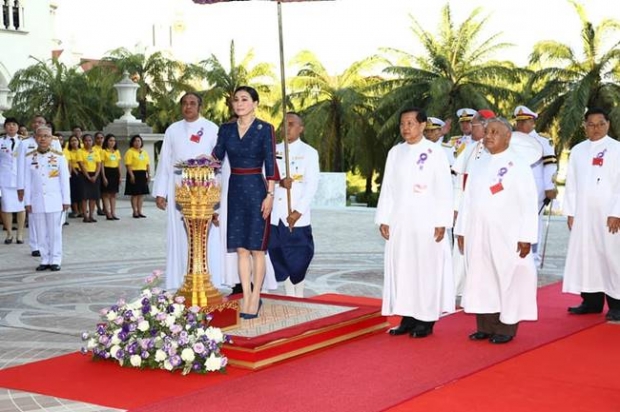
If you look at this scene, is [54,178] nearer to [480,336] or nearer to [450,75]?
[480,336]

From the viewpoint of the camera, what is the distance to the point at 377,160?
37906 mm

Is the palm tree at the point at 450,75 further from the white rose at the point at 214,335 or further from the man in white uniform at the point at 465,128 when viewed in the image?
the white rose at the point at 214,335

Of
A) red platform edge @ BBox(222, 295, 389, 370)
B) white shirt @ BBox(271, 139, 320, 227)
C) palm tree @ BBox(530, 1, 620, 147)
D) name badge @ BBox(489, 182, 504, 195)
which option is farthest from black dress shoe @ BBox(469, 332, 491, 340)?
palm tree @ BBox(530, 1, 620, 147)

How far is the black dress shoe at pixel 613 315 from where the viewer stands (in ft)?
27.8

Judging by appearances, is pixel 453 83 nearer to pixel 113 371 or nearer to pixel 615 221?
pixel 615 221

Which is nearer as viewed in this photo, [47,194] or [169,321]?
[169,321]

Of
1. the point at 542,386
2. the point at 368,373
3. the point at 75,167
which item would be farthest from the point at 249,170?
the point at 75,167

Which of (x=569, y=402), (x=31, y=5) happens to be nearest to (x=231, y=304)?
(x=569, y=402)

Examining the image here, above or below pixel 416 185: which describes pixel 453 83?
above

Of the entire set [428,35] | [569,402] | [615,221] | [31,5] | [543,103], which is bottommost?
[569,402]

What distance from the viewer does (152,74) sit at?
4244 centimetres

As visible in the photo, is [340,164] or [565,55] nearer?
Result: [565,55]

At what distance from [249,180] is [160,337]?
1515 millimetres

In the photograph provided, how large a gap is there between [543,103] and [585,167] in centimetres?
2566
